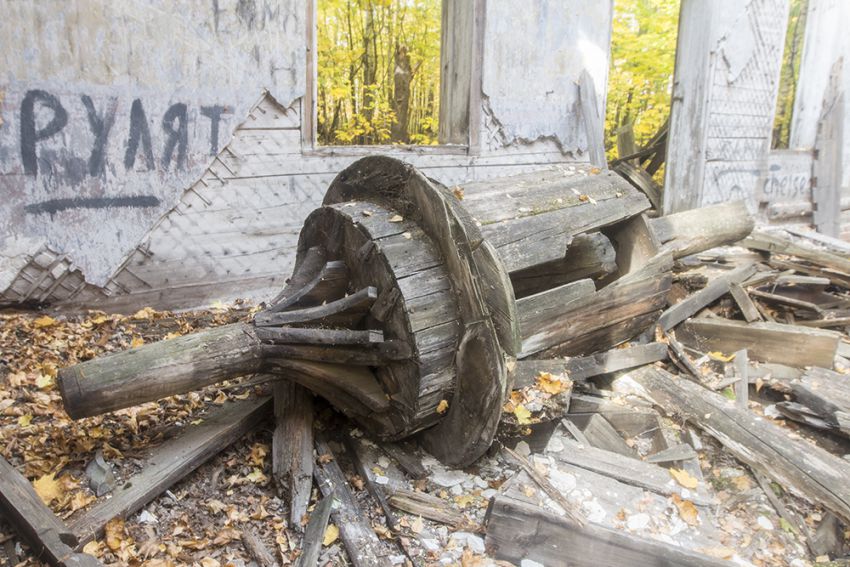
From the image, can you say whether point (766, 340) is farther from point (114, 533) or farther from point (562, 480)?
point (114, 533)

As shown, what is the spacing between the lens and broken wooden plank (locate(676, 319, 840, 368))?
395cm

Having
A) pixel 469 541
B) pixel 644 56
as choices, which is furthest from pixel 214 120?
pixel 644 56

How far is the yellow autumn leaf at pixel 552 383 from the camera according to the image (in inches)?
115

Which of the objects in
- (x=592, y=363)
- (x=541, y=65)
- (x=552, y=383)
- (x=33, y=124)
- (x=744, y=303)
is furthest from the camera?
(x=541, y=65)

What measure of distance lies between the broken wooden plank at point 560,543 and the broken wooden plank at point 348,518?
473 mm

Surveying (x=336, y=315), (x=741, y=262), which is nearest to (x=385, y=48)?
(x=741, y=262)

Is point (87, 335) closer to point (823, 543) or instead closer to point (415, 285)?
point (415, 285)

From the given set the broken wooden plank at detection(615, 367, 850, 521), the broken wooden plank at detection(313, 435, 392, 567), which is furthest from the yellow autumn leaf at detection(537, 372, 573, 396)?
the broken wooden plank at detection(313, 435, 392, 567)

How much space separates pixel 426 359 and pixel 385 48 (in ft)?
25.7

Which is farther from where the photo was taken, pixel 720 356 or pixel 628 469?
pixel 720 356

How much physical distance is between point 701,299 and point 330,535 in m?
3.45

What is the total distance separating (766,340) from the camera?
163 inches

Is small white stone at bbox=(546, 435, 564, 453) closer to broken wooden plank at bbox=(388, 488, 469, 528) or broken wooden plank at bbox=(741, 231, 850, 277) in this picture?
broken wooden plank at bbox=(388, 488, 469, 528)

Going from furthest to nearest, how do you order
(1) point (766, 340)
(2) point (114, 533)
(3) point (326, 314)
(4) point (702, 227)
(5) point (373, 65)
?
1. (5) point (373, 65)
2. (4) point (702, 227)
3. (1) point (766, 340)
4. (3) point (326, 314)
5. (2) point (114, 533)
